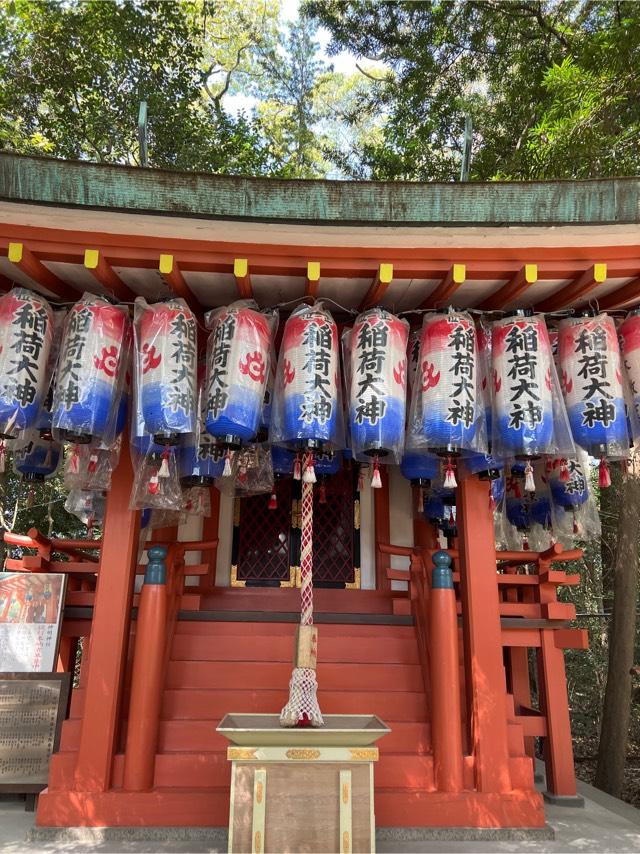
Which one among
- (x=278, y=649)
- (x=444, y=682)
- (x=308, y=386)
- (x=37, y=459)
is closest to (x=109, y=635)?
(x=278, y=649)

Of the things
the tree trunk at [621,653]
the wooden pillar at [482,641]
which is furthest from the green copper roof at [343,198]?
the tree trunk at [621,653]

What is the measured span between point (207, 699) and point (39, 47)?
15.5 metres

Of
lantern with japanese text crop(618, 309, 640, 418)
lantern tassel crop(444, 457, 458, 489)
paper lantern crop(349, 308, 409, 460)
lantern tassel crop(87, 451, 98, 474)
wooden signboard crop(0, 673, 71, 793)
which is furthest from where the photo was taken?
lantern tassel crop(87, 451, 98, 474)

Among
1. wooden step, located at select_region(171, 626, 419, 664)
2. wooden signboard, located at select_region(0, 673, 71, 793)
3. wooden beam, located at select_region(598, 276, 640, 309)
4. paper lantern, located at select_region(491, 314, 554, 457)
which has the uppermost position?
wooden beam, located at select_region(598, 276, 640, 309)

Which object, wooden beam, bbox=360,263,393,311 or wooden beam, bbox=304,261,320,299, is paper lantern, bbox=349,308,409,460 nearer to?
wooden beam, bbox=360,263,393,311

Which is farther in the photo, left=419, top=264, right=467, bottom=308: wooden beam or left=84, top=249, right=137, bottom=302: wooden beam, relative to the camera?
left=419, top=264, right=467, bottom=308: wooden beam

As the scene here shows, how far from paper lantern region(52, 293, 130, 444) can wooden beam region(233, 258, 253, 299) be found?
0.93m

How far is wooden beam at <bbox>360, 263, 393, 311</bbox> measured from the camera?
4551 millimetres

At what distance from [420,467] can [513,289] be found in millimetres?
1716

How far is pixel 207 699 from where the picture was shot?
4.93 meters

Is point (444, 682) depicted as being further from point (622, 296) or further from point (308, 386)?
point (622, 296)

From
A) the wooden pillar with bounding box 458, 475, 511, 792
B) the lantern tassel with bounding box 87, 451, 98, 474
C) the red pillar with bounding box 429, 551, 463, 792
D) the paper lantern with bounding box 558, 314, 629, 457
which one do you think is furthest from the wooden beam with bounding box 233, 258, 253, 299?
the red pillar with bounding box 429, 551, 463, 792

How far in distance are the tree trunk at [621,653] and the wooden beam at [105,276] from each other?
745 cm

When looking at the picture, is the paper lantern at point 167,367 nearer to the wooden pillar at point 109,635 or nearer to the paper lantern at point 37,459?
the wooden pillar at point 109,635
